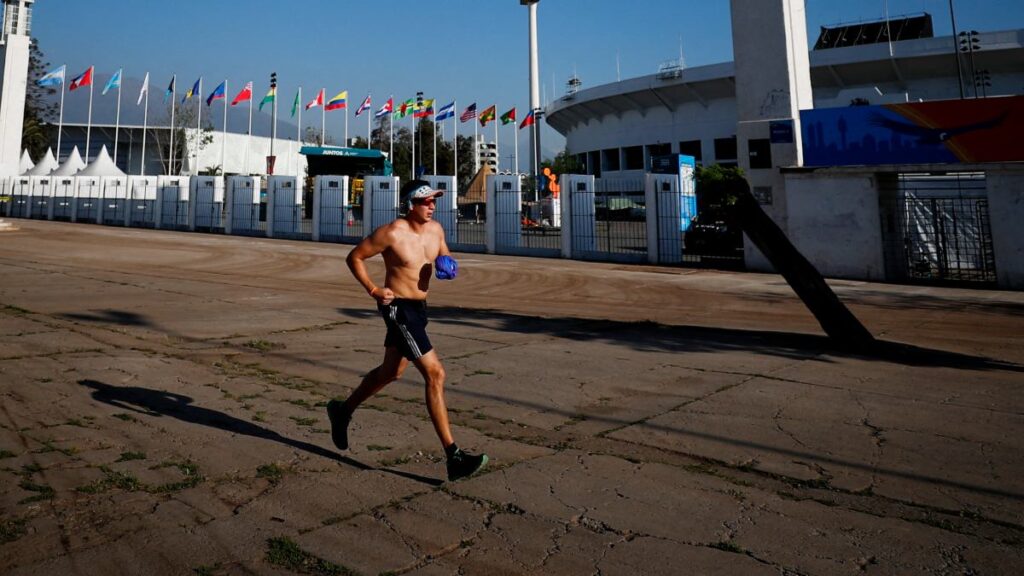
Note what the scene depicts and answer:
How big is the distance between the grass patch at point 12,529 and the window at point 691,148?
71530mm

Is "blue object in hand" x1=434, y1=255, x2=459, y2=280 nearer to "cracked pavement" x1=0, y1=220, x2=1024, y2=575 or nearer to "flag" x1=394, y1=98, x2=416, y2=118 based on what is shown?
"cracked pavement" x1=0, y1=220, x2=1024, y2=575

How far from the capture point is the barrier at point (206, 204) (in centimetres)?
3547

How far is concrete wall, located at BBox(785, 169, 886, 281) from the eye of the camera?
1644cm

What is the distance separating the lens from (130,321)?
370 inches

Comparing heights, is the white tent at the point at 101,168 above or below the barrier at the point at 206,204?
above

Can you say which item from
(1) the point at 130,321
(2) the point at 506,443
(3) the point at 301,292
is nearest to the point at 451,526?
(2) the point at 506,443

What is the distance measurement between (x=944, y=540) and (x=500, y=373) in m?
4.30

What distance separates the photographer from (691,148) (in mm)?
71062

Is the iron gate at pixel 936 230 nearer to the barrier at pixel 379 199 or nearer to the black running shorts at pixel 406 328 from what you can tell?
the black running shorts at pixel 406 328

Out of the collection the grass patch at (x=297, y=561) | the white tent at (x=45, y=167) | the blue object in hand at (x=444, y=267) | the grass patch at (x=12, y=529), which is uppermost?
the white tent at (x=45, y=167)

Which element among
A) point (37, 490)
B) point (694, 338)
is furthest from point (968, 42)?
point (37, 490)

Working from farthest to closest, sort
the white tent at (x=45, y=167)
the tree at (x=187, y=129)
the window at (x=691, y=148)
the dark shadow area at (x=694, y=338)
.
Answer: the tree at (x=187, y=129)
the window at (x=691, y=148)
the white tent at (x=45, y=167)
the dark shadow area at (x=694, y=338)

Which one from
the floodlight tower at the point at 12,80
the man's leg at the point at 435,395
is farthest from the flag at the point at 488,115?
the man's leg at the point at 435,395

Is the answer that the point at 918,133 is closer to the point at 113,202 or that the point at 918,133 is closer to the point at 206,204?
the point at 206,204
